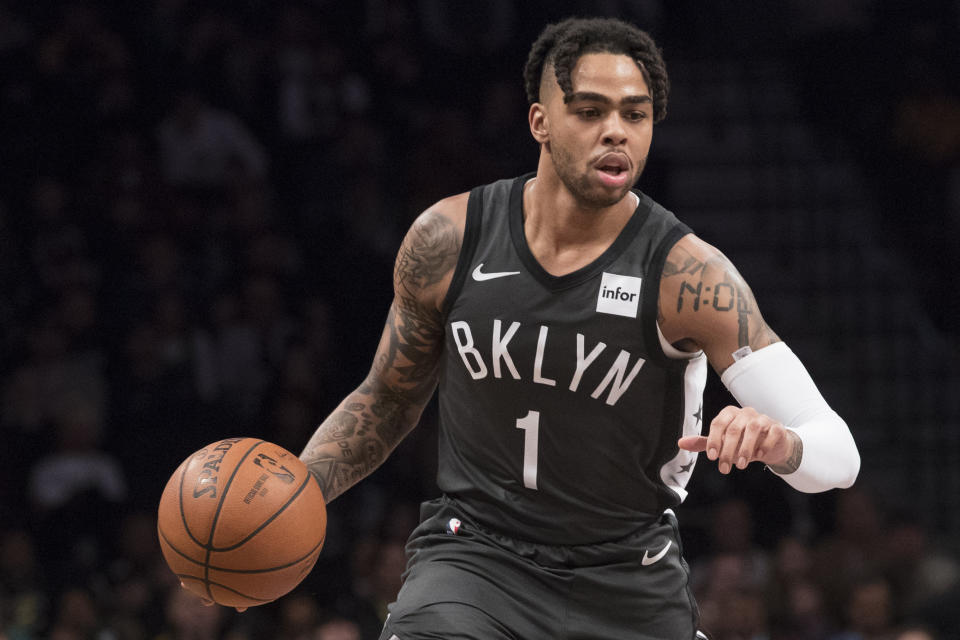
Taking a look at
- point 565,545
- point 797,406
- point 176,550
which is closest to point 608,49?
point 797,406

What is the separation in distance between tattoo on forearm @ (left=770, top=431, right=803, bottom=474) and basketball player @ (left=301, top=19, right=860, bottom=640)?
0.06 meters

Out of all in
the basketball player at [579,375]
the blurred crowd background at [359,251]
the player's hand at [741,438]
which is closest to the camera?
the player's hand at [741,438]

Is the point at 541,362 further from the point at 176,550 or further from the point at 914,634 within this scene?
the point at 914,634

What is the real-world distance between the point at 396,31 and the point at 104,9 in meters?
1.88

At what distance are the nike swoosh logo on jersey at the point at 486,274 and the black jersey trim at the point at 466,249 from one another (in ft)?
0.09

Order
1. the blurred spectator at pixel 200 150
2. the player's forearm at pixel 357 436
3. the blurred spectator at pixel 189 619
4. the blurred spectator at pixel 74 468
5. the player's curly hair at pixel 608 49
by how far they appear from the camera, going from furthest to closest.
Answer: the blurred spectator at pixel 200 150 < the blurred spectator at pixel 74 468 < the blurred spectator at pixel 189 619 < the player's forearm at pixel 357 436 < the player's curly hair at pixel 608 49

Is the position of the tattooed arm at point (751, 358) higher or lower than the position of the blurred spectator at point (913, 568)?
higher

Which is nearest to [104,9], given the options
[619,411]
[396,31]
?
[396,31]

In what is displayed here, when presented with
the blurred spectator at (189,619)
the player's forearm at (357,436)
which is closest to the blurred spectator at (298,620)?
the blurred spectator at (189,619)

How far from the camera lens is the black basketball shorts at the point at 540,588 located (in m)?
3.01

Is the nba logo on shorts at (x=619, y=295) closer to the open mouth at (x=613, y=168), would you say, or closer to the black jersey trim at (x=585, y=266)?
the black jersey trim at (x=585, y=266)

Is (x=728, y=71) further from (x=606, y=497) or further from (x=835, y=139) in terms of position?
(x=606, y=497)

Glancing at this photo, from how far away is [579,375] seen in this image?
3.08 m

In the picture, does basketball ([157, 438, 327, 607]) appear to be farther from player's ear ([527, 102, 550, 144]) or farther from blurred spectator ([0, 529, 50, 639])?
blurred spectator ([0, 529, 50, 639])
